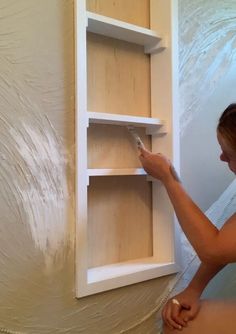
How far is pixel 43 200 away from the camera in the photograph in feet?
2.95

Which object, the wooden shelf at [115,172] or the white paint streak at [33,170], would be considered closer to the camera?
the white paint streak at [33,170]

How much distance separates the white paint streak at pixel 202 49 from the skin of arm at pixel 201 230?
258 millimetres

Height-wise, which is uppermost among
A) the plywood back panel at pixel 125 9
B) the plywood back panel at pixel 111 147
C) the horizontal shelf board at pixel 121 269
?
the plywood back panel at pixel 125 9

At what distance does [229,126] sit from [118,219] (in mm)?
405

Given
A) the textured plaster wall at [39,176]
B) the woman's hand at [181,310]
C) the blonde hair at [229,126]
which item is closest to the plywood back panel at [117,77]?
the textured plaster wall at [39,176]

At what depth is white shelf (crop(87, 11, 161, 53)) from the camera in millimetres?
1021

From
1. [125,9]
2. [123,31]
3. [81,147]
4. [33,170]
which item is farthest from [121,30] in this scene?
[33,170]

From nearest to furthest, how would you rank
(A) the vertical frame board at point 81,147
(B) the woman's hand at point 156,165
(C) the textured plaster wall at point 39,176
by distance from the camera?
(C) the textured plaster wall at point 39,176, (A) the vertical frame board at point 81,147, (B) the woman's hand at point 156,165

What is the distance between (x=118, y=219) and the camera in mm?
1136

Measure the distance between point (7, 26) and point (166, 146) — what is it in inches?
21.5

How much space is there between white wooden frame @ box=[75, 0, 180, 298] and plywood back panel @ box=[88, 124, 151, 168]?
55mm

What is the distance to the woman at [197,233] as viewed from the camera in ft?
2.96

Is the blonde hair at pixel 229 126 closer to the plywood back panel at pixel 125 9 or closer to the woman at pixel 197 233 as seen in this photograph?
the woman at pixel 197 233

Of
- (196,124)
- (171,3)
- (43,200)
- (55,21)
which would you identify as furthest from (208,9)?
(43,200)
